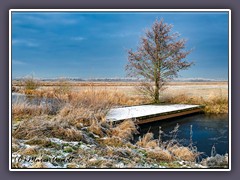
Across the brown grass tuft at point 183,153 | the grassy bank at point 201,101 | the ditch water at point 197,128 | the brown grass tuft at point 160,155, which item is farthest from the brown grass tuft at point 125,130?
the grassy bank at point 201,101

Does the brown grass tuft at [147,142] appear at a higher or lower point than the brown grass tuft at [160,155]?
higher

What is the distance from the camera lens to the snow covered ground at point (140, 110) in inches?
198

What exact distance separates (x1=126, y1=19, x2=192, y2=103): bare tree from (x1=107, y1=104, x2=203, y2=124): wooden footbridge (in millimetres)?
206

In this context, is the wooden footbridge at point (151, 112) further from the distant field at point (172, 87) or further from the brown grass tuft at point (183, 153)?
the brown grass tuft at point (183, 153)

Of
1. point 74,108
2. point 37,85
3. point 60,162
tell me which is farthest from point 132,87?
point 60,162

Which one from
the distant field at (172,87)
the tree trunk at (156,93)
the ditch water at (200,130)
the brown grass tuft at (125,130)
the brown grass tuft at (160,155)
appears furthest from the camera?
the tree trunk at (156,93)

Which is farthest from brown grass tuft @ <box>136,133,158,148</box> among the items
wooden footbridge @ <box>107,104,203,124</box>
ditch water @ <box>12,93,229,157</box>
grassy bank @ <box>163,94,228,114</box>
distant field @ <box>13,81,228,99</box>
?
grassy bank @ <box>163,94,228,114</box>

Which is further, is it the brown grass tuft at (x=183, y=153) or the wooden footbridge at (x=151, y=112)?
the wooden footbridge at (x=151, y=112)

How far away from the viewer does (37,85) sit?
14.1 ft

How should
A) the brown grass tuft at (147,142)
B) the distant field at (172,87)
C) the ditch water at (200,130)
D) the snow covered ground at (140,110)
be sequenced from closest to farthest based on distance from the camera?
the ditch water at (200,130)
the distant field at (172,87)
the brown grass tuft at (147,142)
the snow covered ground at (140,110)

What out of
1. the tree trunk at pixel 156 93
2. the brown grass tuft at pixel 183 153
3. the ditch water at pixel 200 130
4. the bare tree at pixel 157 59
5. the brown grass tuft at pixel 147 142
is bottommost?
the brown grass tuft at pixel 183 153

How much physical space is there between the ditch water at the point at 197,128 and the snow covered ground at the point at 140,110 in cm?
19
